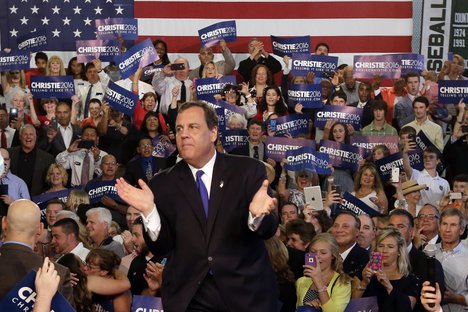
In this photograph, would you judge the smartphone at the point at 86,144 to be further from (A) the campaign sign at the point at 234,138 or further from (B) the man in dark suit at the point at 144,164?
(A) the campaign sign at the point at 234,138

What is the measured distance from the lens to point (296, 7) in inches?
623

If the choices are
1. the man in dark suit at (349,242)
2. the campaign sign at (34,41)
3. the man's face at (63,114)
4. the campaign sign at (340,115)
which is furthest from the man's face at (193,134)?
the campaign sign at (34,41)

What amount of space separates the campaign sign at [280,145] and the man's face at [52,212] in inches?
86.2

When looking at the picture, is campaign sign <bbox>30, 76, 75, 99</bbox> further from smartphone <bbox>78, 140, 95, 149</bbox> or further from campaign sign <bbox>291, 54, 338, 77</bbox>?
campaign sign <bbox>291, 54, 338, 77</bbox>

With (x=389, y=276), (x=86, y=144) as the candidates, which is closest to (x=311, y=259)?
(x=389, y=276)

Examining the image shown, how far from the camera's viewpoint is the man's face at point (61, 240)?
8.84 metres

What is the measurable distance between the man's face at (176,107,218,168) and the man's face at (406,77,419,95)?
307 inches

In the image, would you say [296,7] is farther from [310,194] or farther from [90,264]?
[90,264]

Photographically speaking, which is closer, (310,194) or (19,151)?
(310,194)

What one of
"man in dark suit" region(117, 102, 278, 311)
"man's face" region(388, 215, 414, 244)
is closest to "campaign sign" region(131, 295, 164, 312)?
"man's face" region(388, 215, 414, 244)

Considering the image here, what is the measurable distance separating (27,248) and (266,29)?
10101mm

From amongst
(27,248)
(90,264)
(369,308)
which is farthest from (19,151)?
(27,248)

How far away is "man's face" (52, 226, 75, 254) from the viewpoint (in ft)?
29.0

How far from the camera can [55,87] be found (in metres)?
13.0
